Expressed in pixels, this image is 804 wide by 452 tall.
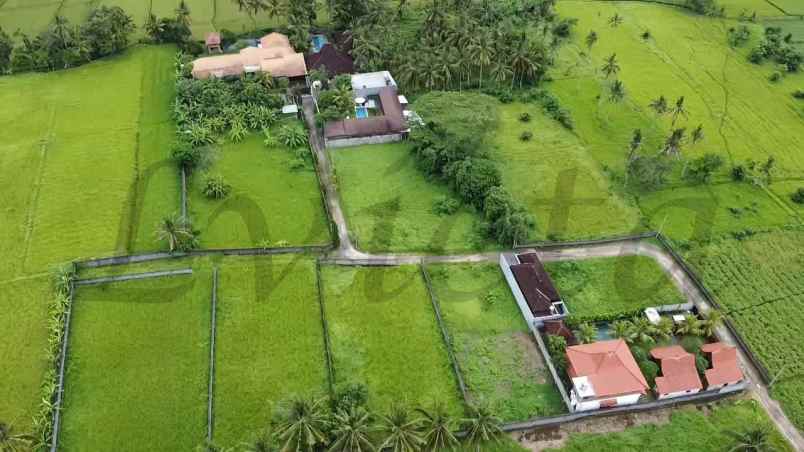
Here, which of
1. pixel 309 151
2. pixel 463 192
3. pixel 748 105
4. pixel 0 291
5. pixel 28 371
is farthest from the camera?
pixel 748 105

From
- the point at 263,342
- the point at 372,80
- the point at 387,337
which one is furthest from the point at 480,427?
the point at 372,80

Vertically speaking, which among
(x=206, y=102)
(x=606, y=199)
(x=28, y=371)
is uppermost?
(x=206, y=102)

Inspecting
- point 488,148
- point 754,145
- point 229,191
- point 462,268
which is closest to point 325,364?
point 462,268

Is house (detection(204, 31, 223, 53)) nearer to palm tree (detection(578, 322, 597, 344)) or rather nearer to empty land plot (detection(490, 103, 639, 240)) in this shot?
empty land plot (detection(490, 103, 639, 240))

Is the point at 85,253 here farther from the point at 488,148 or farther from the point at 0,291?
the point at 488,148

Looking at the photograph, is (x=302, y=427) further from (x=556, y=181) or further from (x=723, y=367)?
(x=556, y=181)
